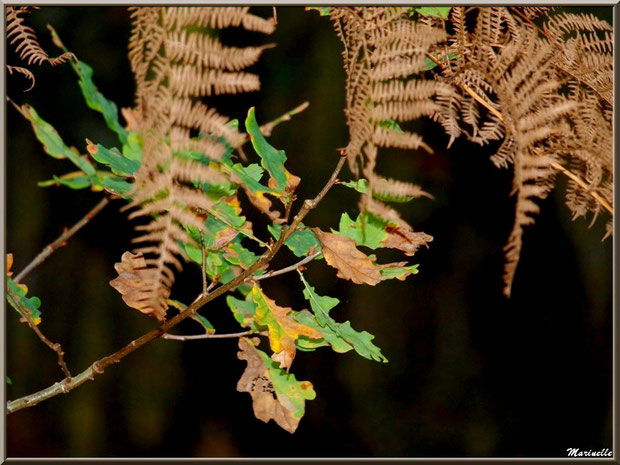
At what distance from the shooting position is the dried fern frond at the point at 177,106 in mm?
377

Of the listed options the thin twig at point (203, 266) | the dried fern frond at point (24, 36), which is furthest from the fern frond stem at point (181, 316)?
the dried fern frond at point (24, 36)

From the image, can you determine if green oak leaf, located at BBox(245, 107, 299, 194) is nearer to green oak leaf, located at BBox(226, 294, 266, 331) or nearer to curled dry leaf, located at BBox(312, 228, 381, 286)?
curled dry leaf, located at BBox(312, 228, 381, 286)

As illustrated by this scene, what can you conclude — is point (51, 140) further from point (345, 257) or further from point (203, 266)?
point (345, 257)

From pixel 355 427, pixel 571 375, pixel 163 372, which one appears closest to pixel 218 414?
pixel 163 372

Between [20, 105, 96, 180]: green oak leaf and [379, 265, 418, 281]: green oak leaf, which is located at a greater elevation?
[20, 105, 96, 180]: green oak leaf

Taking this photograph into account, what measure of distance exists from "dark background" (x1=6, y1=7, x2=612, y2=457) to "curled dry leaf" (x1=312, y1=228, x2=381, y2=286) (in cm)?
52

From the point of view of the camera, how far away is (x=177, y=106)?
39cm

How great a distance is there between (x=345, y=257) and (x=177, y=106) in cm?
18

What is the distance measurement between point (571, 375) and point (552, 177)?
0.89 meters

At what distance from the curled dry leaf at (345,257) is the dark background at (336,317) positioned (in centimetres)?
52

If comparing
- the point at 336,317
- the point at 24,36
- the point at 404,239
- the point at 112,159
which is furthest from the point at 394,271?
the point at 336,317

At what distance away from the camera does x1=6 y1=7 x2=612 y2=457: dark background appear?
102 cm

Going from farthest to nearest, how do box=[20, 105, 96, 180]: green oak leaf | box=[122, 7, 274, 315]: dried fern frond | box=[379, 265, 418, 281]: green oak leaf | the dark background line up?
the dark background, box=[20, 105, 96, 180]: green oak leaf, box=[379, 265, 418, 281]: green oak leaf, box=[122, 7, 274, 315]: dried fern frond

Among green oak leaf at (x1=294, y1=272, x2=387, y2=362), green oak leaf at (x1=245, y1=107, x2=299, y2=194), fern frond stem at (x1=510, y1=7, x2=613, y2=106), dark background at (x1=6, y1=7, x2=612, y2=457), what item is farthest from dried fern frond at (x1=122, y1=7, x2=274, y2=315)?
dark background at (x1=6, y1=7, x2=612, y2=457)
